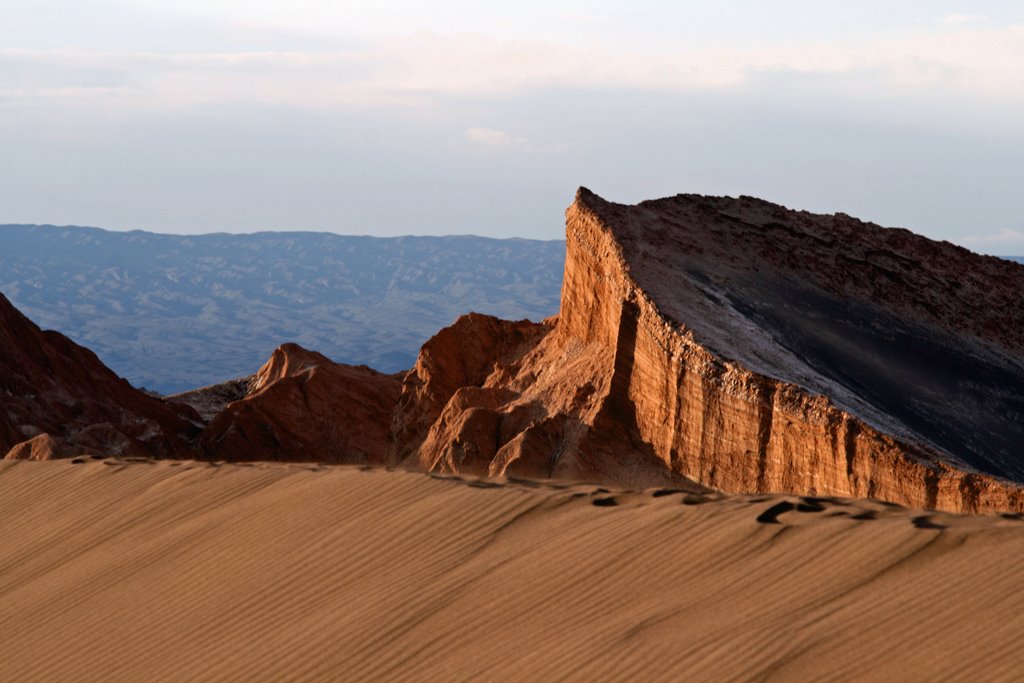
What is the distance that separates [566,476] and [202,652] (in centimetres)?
812

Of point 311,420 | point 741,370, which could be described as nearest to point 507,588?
point 741,370

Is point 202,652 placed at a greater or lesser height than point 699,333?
lesser

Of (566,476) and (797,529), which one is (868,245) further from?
(797,529)

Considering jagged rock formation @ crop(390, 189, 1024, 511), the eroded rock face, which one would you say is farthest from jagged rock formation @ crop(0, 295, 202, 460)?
jagged rock formation @ crop(390, 189, 1024, 511)

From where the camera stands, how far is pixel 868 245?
24531 millimetres

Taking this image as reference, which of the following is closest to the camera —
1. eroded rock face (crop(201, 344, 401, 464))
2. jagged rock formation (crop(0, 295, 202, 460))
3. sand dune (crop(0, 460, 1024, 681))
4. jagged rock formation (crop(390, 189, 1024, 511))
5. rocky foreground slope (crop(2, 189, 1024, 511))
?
sand dune (crop(0, 460, 1024, 681))

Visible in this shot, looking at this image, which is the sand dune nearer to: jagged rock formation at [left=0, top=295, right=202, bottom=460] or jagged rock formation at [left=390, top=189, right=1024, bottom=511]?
jagged rock formation at [left=390, top=189, right=1024, bottom=511]

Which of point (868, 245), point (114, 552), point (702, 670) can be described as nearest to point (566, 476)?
point (114, 552)

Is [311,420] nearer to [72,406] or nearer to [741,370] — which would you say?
[72,406]

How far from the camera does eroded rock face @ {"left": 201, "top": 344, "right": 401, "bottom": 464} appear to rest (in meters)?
26.6

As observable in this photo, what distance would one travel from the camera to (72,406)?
26.5 meters

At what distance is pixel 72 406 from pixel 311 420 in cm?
446

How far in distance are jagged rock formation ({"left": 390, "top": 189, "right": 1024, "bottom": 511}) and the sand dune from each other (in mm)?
5004

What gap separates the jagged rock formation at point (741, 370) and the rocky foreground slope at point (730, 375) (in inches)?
1.3
